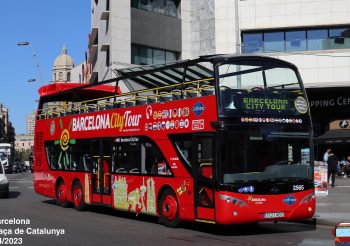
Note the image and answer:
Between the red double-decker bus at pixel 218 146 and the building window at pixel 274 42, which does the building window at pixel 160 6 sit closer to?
the building window at pixel 274 42

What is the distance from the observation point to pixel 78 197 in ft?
60.6

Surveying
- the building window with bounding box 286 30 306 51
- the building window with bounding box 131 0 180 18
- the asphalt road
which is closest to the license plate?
the asphalt road

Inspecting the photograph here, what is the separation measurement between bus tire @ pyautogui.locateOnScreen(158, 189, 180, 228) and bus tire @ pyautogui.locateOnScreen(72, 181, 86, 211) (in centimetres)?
489

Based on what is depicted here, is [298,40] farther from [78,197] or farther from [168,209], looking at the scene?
[168,209]

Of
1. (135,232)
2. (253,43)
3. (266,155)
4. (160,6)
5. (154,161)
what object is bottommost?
(135,232)

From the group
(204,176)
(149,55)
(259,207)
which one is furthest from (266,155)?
(149,55)

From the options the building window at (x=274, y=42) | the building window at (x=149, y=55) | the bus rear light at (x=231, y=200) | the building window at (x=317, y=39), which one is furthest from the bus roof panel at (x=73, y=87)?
the building window at (x=317, y=39)

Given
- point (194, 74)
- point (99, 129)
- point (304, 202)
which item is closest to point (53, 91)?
point (99, 129)

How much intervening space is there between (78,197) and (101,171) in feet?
6.71

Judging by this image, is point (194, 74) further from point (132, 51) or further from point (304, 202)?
point (132, 51)

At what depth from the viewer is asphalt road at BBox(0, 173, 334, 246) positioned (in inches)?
444

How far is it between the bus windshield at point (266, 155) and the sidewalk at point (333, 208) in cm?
220

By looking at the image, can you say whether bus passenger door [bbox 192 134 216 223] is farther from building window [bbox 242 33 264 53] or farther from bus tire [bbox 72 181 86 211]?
building window [bbox 242 33 264 53]

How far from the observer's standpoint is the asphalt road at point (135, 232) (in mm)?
11289
